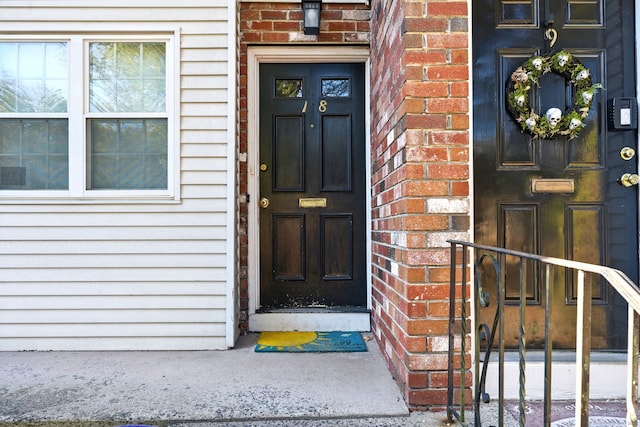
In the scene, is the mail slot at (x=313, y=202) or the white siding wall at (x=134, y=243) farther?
the mail slot at (x=313, y=202)

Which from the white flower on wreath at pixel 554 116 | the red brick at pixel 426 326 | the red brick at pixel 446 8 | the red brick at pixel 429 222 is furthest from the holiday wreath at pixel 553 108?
the red brick at pixel 426 326

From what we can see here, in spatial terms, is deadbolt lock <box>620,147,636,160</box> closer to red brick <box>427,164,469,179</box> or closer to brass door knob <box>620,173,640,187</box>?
brass door knob <box>620,173,640,187</box>

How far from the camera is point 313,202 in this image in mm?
3068

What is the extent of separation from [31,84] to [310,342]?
2.65 m

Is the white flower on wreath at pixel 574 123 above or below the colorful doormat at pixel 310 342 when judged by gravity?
above

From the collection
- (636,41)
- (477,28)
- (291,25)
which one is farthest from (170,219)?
(636,41)

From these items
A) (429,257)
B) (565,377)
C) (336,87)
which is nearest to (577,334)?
(429,257)

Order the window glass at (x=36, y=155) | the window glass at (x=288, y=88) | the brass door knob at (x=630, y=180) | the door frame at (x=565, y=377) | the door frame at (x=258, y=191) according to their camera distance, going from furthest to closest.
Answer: the window glass at (x=288, y=88), the door frame at (x=258, y=191), the window glass at (x=36, y=155), the brass door knob at (x=630, y=180), the door frame at (x=565, y=377)

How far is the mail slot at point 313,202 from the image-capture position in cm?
307

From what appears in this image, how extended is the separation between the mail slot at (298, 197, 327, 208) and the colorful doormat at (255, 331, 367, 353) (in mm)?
964

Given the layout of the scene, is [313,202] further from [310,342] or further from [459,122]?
[459,122]

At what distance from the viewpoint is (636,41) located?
2.08m

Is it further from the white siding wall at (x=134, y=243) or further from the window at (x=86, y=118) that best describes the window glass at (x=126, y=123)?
the white siding wall at (x=134, y=243)

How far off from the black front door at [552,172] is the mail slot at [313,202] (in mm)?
1272
